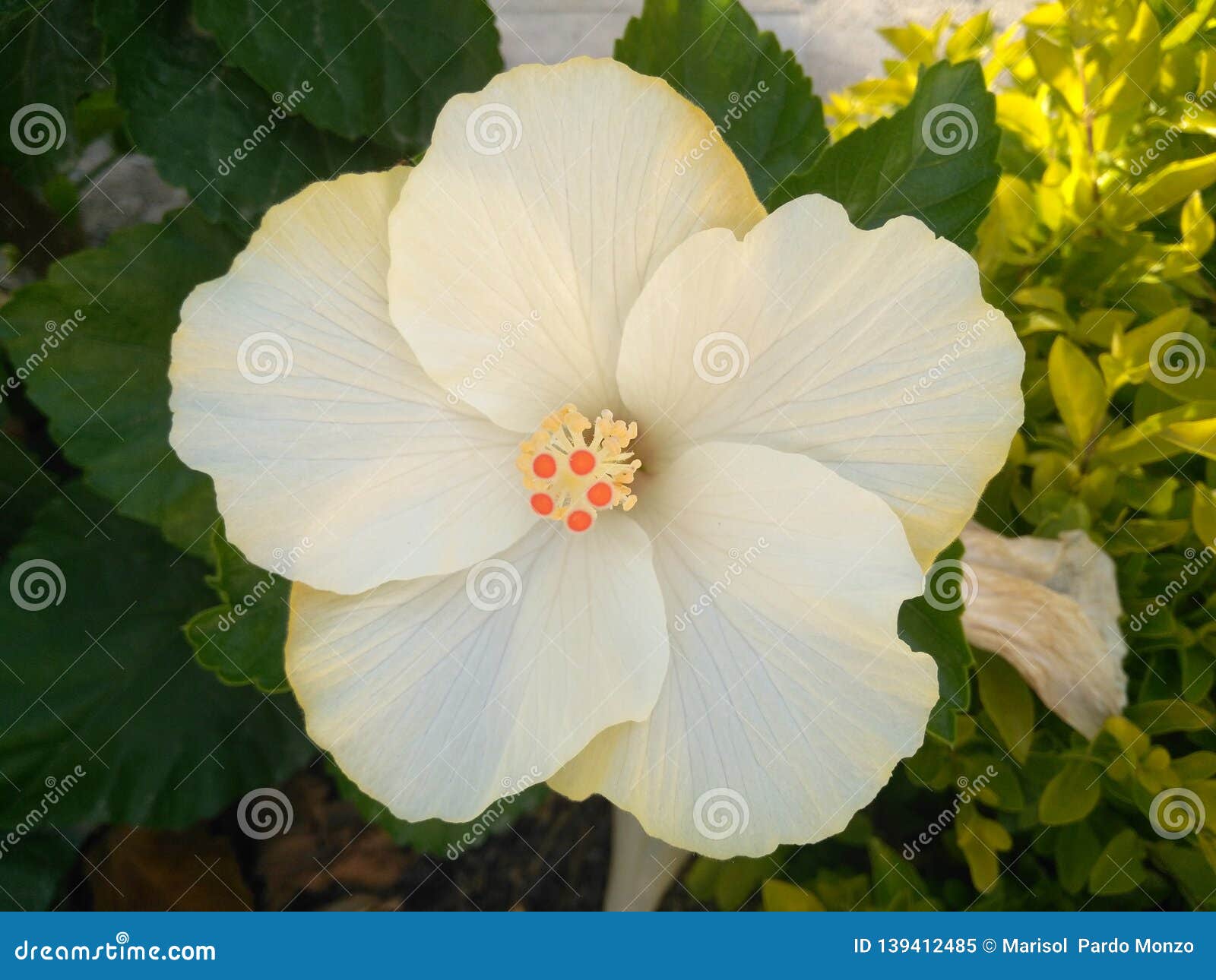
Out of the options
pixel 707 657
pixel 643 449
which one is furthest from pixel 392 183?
pixel 707 657

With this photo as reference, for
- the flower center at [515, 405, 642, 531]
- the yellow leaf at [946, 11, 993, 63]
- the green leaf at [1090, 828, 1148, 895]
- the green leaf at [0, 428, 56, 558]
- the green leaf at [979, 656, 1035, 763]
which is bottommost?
the green leaf at [1090, 828, 1148, 895]

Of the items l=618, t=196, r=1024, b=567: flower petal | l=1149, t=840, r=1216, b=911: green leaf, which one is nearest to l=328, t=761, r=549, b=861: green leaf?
l=618, t=196, r=1024, b=567: flower petal

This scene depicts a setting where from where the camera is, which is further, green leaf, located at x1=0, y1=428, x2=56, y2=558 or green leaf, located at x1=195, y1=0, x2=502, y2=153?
green leaf, located at x1=0, y1=428, x2=56, y2=558

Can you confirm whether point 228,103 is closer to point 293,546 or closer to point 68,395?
point 68,395

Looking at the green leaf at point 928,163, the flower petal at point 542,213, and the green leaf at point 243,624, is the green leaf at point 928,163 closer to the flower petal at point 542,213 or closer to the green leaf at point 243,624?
the flower petal at point 542,213

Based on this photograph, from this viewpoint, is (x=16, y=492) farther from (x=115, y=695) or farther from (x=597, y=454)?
(x=597, y=454)

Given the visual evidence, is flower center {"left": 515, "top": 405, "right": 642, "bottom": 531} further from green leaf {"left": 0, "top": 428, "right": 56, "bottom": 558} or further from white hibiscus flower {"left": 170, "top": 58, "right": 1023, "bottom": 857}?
green leaf {"left": 0, "top": 428, "right": 56, "bottom": 558}
